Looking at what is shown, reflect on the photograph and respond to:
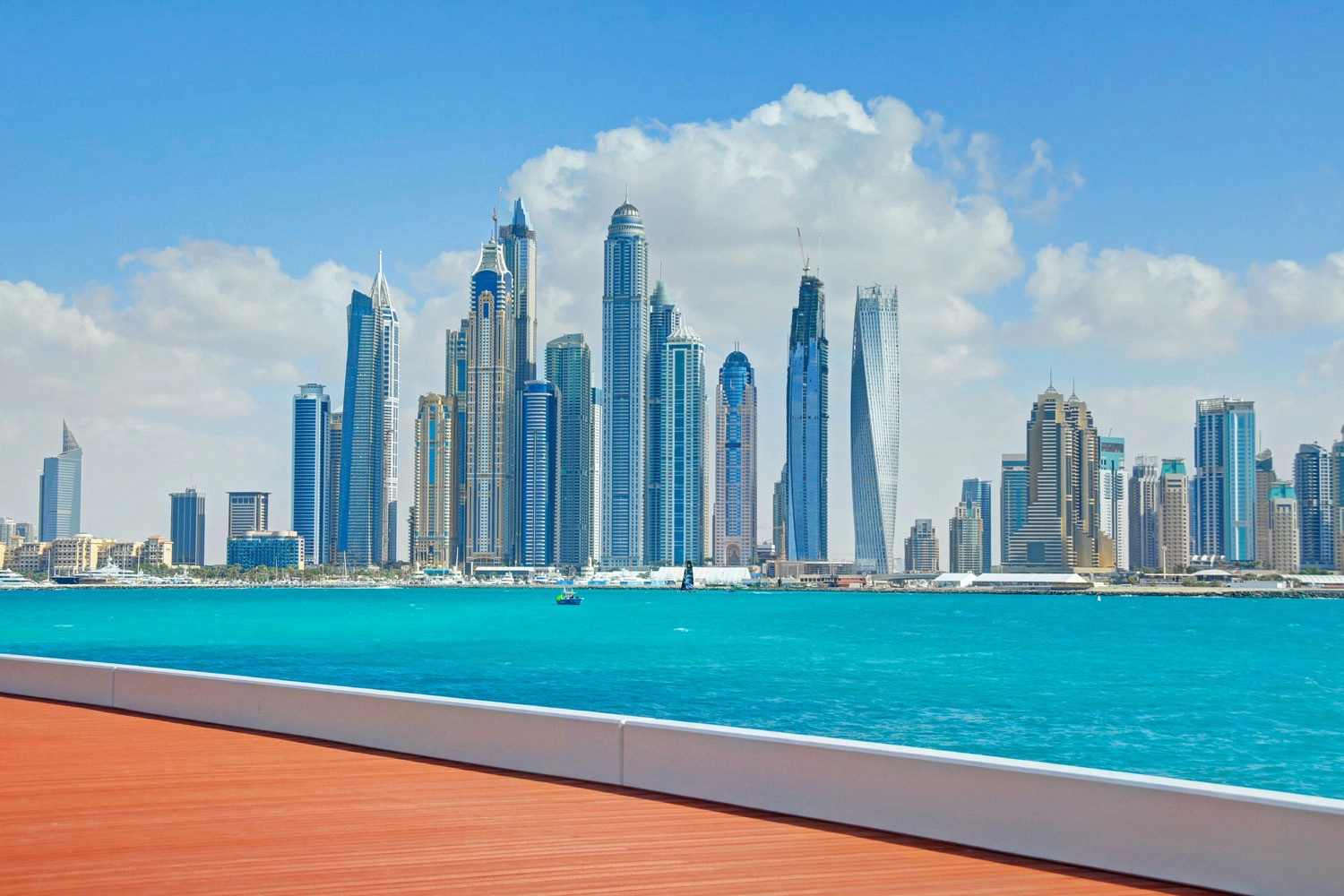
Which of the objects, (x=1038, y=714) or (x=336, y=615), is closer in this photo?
(x=1038, y=714)

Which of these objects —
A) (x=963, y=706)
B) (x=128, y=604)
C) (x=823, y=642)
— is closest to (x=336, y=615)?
(x=128, y=604)

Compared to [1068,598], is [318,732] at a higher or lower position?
higher

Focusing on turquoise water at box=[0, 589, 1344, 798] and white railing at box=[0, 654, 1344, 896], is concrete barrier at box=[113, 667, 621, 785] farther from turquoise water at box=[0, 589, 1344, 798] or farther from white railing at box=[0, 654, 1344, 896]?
turquoise water at box=[0, 589, 1344, 798]

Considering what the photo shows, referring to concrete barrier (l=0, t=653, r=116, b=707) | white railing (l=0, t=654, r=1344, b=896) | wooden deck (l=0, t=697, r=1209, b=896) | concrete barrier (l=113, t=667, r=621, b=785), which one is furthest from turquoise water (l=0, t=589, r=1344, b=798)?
wooden deck (l=0, t=697, r=1209, b=896)

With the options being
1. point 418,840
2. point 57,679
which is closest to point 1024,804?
point 418,840

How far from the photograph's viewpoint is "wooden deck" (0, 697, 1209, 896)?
5.30m

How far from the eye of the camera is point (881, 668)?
58.1 meters

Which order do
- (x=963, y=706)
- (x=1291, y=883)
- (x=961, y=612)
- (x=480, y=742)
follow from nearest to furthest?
(x=1291, y=883) → (x=480, y=742) → (x=963, y=706) → (x=961, y=612)

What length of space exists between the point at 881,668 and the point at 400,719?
51431 mm

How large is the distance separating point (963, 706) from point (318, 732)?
37637 millimetres

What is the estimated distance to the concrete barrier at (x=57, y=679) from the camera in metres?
11.5

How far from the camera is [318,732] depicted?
943 centimetres

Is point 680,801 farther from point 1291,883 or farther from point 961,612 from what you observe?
point 961,612

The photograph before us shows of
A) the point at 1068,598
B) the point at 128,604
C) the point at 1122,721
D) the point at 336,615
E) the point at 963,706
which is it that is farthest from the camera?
the point at 1068,598
